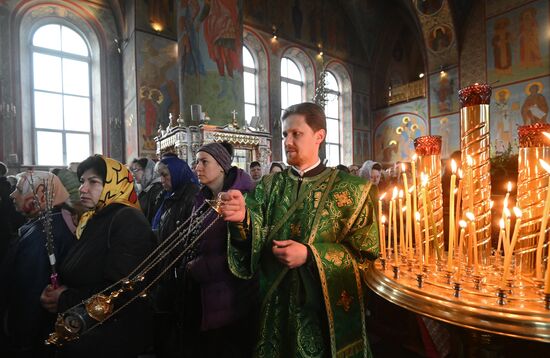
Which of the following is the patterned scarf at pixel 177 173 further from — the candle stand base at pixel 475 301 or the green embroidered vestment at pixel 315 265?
the candle stand base at pixel 475 301

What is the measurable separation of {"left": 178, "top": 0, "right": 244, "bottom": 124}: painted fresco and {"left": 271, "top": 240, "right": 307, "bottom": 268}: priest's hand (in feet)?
23.2

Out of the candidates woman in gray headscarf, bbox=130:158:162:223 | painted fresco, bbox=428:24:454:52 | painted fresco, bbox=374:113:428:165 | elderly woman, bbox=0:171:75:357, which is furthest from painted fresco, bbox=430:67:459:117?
elderly woman, bbox=0:171:75:357

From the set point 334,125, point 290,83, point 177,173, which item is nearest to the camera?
point 177,173

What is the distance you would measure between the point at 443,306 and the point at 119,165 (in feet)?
5.96

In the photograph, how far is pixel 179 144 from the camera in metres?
7.87

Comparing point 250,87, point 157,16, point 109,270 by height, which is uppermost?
point 157,16

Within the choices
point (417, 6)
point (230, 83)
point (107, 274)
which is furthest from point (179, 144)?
point (417, 6)

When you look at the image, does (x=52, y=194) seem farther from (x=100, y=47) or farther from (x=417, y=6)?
(x=417, y=6)

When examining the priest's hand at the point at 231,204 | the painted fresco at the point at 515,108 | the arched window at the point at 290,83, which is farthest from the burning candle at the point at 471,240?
the arched window at the point at 290,83

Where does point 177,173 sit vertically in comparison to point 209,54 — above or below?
below

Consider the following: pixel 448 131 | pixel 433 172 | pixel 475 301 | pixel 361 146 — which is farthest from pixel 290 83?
pixel 475 301

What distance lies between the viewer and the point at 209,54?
791cm

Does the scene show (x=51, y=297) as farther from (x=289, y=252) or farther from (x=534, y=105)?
(x=534, y=105)

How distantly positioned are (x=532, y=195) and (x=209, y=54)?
785 cm
